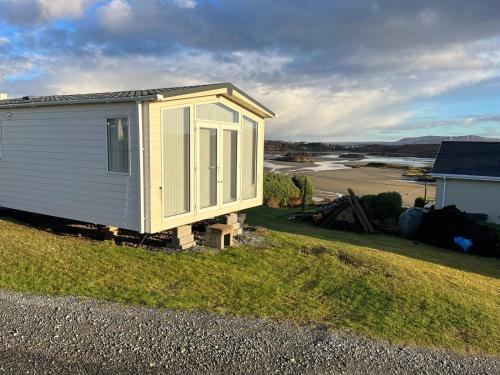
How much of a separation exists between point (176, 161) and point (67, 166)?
2.37 metres

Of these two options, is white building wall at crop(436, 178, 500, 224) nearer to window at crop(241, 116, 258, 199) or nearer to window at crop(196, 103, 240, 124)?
window at crop(241, 116, 258, 199)

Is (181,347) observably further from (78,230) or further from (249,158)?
(249,158)

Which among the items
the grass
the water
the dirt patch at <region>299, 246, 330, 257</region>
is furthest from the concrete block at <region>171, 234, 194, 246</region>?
the water

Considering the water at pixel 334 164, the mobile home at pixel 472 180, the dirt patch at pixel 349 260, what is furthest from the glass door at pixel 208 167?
the water at pixel 334 164

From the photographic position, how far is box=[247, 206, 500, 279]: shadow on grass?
10.2 metres

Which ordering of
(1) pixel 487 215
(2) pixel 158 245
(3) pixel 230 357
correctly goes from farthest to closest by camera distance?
(1) pixel 487 215 → (2) pixel 158 245 → (3) pixel 230 357

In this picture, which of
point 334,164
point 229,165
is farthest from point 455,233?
point 334,164

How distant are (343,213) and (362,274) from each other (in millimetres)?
6785

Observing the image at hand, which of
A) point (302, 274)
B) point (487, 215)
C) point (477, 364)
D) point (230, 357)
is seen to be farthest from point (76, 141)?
point (487, 215)

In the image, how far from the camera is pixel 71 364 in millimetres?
4117

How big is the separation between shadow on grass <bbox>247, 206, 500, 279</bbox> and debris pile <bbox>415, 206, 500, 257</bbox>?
42 centimetres

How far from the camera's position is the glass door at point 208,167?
9016mm

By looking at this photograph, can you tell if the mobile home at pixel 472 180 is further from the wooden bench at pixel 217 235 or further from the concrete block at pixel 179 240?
the concrete block at pixel 179 240

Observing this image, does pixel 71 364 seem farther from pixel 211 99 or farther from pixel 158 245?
pixel 211 99
